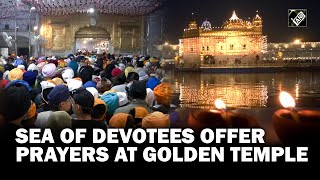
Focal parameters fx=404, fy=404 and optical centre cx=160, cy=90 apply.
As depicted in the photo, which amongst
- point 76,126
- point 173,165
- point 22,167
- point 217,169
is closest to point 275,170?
point 217,169

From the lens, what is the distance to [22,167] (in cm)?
249

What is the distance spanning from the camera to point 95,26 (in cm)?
4347

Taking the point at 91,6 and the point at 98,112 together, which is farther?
the point at 91,6

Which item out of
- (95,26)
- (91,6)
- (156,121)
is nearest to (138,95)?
(156,121)

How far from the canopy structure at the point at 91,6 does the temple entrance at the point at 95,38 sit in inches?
108

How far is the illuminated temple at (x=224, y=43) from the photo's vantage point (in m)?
46.8

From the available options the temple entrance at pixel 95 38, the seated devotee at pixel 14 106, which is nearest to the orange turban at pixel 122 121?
the seated devotee at pixel 14 106

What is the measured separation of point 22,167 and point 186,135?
3.45ft

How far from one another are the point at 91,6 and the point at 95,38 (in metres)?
7.30

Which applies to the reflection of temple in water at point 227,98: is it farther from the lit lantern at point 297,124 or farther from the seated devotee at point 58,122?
the lit lantern at point 297,124

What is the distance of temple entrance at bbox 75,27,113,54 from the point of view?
43812 millimetres

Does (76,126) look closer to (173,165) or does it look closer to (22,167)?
(22,167)

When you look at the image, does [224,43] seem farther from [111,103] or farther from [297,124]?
[297,124]

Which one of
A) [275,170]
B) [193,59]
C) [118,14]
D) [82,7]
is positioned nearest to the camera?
[275,170]
